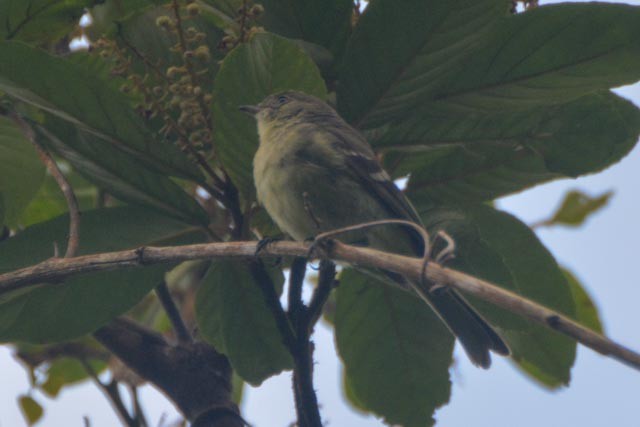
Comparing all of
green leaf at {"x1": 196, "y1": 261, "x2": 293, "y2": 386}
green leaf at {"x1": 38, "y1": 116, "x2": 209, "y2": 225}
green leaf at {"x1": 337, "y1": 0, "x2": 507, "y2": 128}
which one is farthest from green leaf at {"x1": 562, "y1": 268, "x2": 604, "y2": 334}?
green leaf at {"x1": 38, "y1": 116, "x2": 209, "y2": 225}

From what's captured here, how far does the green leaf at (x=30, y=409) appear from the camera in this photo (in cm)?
337

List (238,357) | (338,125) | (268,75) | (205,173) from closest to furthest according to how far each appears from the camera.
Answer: (268,75)
(238,357)
(205,173)
(338,125)

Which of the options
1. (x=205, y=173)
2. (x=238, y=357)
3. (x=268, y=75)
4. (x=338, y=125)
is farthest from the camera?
(x=338, y=125)

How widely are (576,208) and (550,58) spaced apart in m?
1.42

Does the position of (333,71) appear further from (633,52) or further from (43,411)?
(43,411)

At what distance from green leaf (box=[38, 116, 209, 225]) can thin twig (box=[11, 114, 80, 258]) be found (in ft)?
0.12

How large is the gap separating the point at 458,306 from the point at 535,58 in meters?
0.76

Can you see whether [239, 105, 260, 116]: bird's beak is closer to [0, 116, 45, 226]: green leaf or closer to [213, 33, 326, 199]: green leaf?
[213, 33, 326, 199]: green leaf

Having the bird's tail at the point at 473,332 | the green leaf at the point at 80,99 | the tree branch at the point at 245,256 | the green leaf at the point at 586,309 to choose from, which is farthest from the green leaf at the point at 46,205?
the green leaf at the point at 586,309

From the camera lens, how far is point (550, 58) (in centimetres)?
275

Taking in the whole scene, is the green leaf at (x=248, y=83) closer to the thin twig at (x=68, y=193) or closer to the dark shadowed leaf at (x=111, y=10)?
the thin twig at (x=68, y=193)

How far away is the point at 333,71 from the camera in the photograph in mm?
2941

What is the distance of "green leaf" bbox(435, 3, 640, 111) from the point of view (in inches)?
106

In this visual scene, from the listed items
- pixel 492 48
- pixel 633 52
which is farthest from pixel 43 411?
pixel 633 52
